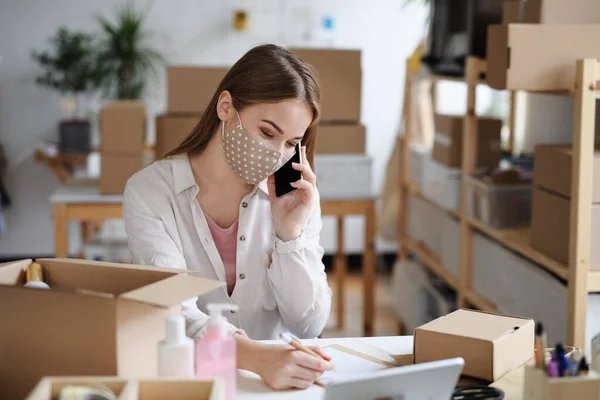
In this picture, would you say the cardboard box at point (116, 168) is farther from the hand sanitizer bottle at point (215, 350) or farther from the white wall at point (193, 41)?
the hand sanitizer bottle at point (215, 350)

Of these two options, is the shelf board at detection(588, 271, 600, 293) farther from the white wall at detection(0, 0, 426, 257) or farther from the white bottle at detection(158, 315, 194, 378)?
the white wall at detection(0, 0, 426, 257)

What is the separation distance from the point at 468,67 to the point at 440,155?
1.73 feet

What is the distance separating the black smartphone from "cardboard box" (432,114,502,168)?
1.39m

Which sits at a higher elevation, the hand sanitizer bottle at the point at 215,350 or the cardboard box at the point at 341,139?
the cardboard box at the point at 341,139

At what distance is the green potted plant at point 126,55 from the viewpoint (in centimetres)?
486

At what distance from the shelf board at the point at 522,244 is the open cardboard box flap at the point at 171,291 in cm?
127

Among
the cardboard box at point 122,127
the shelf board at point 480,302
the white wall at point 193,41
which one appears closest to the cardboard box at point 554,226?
the shelf board at point 480,302

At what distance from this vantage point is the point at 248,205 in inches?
73.2

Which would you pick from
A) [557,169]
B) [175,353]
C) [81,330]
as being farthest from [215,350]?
[557,169]

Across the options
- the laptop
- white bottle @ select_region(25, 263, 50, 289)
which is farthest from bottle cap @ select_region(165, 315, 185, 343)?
white bottle @ select_region(25, 263, 50, 289)

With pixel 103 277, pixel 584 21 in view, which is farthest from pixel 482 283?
pixel 103 277

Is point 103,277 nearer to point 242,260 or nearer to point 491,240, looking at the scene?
point 242,260

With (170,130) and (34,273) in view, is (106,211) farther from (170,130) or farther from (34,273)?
(34,273)

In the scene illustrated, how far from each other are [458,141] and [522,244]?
818 mm
